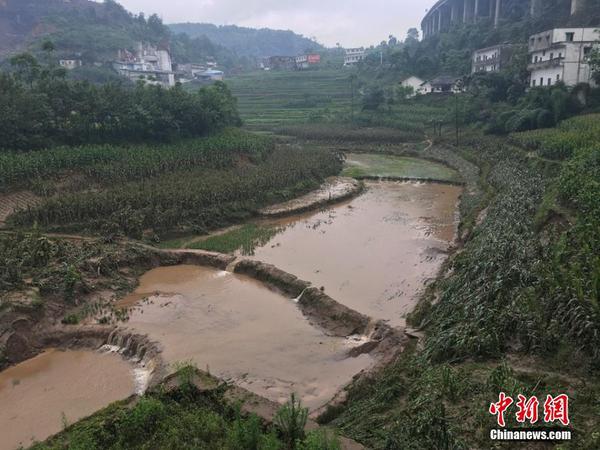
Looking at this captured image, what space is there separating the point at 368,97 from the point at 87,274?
4687 cm

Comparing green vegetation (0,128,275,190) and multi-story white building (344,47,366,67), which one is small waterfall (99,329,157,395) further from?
multi-story white building (344,47,366,67)

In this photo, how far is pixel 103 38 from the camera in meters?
83.1

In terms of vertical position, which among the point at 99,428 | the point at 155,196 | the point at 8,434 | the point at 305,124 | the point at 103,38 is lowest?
the point at 8,434

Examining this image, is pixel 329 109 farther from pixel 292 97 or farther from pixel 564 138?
pixel 564 138

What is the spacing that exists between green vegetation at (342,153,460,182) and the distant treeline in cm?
1187

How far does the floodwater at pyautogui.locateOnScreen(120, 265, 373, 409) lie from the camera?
1270 centimetres

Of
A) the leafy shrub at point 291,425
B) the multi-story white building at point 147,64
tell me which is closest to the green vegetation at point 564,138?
the leafy shrub at point 291,425

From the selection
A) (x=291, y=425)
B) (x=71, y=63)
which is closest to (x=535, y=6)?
(x=71, y=63)

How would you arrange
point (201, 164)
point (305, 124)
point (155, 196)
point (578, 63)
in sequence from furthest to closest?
point (305, 124) < point (578, 63) < point (201, 164) < point (155, 196)

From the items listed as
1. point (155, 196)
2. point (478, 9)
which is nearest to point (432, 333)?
point (155, 196)

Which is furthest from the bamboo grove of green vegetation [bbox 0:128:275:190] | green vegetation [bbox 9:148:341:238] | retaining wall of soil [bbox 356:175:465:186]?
green vegetation [bbox 0:128:275:190]

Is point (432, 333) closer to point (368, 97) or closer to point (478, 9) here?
point (368, 97)

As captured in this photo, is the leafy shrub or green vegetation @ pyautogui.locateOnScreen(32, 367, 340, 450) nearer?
green vegetation @ pyautogui.locateOnScreen(32, 367, 340, 450)

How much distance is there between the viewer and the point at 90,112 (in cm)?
3231
